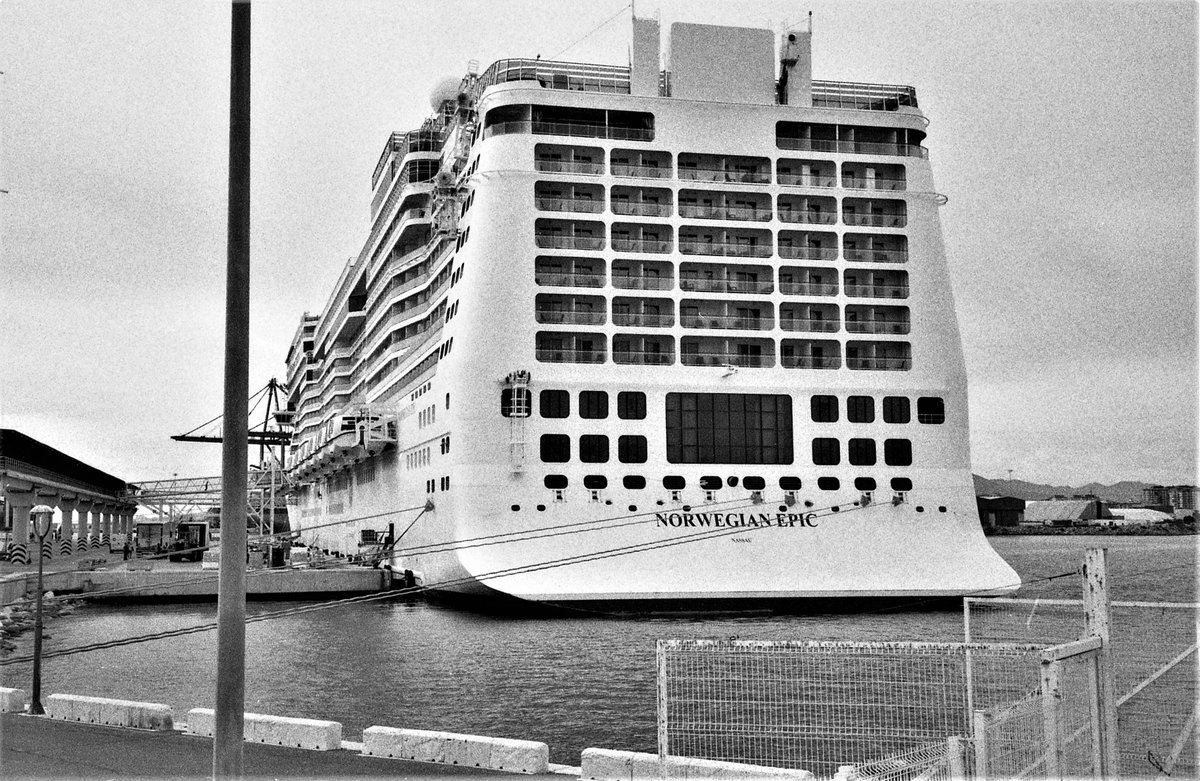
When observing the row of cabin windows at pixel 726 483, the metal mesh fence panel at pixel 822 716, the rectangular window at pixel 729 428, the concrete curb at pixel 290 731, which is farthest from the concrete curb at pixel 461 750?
the rectangular window at pixel 729 428

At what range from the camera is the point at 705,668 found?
22.6 m

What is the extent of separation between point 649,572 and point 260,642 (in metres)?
10.6

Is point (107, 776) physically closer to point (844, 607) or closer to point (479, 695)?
point (479, 695)

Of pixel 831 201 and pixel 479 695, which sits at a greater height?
pixel 831 201

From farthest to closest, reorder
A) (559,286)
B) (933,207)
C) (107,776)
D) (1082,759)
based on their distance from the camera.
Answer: (933,207) → (559,286) → (107,776) → (1082,759)

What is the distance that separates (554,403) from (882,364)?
997 cm

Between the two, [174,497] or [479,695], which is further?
[174,497]

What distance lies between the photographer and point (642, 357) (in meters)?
34.8

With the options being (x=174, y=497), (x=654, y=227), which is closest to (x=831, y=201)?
(x=654, y=227)

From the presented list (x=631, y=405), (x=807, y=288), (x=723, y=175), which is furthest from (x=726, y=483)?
(x=723, y=175)

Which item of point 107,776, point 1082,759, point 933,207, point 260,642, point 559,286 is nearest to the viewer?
point 1082,759

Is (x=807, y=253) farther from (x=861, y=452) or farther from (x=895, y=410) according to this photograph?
(x=861, y=452)

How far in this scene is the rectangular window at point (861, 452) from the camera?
34281 millimetres

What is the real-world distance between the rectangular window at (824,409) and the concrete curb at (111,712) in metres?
22.7
